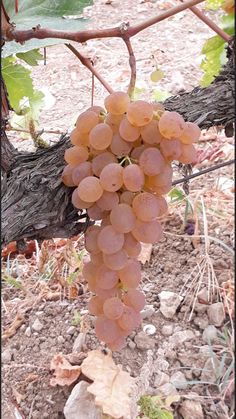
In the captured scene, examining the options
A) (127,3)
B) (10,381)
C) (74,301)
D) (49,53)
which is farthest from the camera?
(127,3)

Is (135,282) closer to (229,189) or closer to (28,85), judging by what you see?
(28,85)

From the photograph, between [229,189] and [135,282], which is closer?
[135,282]

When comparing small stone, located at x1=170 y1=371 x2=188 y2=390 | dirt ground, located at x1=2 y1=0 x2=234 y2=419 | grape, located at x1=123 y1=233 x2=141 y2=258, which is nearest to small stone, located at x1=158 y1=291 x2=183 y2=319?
dirt ground, located at x1=2 y1=0 x2=234 y2=419

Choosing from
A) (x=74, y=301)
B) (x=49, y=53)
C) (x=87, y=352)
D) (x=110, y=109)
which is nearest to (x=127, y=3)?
(x=49, y=53)

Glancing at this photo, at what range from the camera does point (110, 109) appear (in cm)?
68

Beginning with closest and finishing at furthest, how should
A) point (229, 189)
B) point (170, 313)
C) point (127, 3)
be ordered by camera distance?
point (170, 313), point (229, 189), point (127, 3)

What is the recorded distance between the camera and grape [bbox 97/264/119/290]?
71cm

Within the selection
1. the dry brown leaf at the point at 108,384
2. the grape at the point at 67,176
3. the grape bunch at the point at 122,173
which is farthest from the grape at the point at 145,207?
the dry brown leaf at the point at 108,384

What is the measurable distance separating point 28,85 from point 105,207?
1.37 ft

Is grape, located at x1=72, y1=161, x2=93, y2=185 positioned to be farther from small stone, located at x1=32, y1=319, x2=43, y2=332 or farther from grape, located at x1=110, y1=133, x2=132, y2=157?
small stone, located at x1=32, y1=319, x2=43, y2=332

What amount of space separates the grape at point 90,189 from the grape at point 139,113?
7 cm

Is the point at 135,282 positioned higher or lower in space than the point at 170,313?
higher

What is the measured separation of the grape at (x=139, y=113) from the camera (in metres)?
0.65

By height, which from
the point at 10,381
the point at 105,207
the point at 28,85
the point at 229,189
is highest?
the point at 28,85
